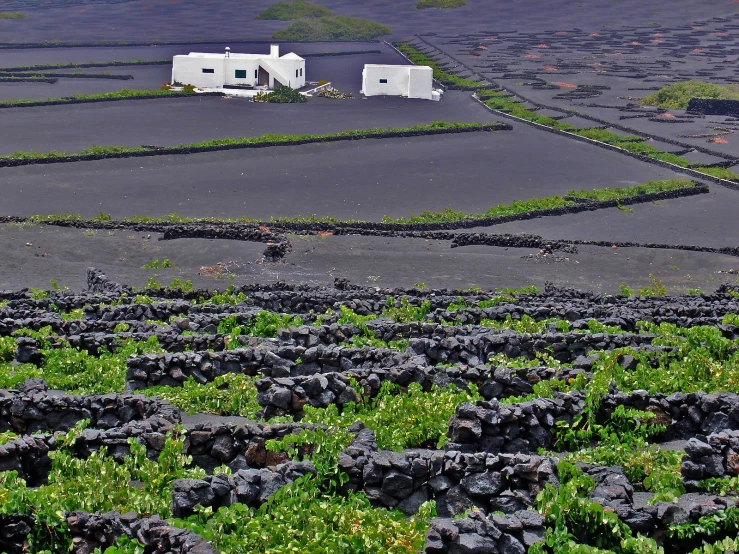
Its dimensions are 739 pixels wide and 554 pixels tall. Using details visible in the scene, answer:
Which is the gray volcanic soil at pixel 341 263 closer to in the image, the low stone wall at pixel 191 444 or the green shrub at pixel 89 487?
the low stone wall at pixel 191 444

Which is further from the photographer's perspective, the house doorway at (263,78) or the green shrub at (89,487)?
the house doorway at (263,78)

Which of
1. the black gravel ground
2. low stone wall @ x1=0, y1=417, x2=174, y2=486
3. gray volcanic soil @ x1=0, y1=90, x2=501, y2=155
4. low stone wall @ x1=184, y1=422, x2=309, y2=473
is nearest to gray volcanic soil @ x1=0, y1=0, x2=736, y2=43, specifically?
the black gravel ground

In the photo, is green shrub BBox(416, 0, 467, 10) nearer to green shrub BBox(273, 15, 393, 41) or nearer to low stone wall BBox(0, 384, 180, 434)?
green shrub BBox(273, 15, 393, 41)

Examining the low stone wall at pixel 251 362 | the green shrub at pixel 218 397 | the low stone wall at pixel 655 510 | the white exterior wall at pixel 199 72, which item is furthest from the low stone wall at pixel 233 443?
the white exterior wall at pixel 199 72

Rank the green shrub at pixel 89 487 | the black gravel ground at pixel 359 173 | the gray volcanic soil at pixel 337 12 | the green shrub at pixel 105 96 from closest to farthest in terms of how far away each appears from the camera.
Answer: the green shrub at pixel 89 487
the black gravel ground at pixel 359 173
the green shrub at pixel 105 96
the gray volcanic soil at pixel 337 12

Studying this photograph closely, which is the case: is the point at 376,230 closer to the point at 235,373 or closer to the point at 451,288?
the point at 451,288

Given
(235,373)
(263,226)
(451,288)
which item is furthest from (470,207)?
(235,373)
